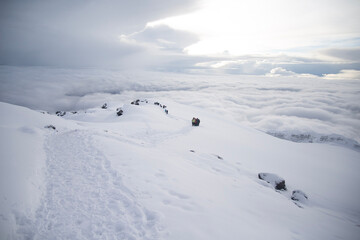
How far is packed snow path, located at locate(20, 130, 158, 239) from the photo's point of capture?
5.45 metres

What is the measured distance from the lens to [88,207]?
6527 mm

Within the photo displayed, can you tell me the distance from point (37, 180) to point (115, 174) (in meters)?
3.76

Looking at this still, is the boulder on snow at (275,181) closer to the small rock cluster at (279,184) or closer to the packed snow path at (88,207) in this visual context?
the small rock cluster at (279,184)

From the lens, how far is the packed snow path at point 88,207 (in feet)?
17.9

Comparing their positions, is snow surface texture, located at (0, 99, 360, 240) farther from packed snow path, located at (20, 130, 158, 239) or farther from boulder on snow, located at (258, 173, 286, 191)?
boulder on snow, located at (258, 173, 286, 191)

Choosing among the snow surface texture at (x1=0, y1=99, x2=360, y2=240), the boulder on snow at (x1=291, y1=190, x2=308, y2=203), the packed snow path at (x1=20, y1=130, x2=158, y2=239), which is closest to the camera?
the packed snow path at (x1=20, y1=130, x2=158, y2=239)

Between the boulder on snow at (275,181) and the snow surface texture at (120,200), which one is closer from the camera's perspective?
the snow surface texture at (120,200)

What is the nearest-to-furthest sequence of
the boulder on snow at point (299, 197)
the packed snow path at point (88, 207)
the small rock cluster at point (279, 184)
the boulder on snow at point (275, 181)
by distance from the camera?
the packed snow path at point (88, 207), the boulder on snow at point (299, 197), the small rock cluster at point (279, 184), the boulder on snow at point (275, 181)

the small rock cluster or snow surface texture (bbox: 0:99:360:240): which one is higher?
snow surface texture (bbox: 0:99:360:240)

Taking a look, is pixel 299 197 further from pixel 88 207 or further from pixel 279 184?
pixel 88 207

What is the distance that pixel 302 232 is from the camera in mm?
8125

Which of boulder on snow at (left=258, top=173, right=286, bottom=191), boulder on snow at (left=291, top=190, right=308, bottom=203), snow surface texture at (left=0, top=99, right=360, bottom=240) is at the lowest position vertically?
boulder on snow at (left=291, top=190, right=308, bottom=203)

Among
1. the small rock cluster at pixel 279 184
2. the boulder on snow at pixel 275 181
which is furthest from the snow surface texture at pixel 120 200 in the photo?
the boulder on snow at pixel 275 181

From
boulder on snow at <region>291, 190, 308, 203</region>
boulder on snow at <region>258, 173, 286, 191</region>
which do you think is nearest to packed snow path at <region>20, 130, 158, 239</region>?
boulder on snow at <region>258, 173, 286, 191</region>
